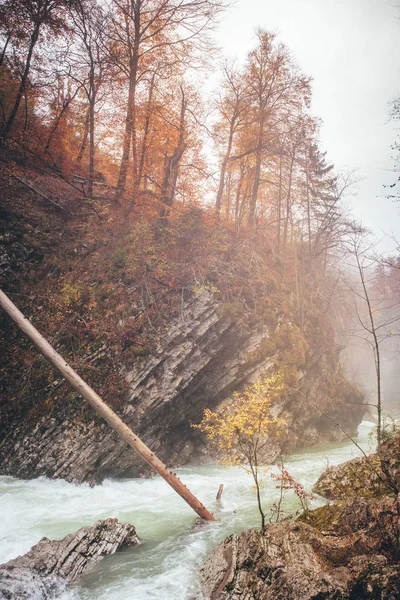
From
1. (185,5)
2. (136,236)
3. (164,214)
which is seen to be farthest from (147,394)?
(185,5)

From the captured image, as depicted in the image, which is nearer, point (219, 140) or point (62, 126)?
point (62, 126)

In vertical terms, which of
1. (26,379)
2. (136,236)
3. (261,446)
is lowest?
(261,446)

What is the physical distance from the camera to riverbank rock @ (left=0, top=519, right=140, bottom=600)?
4.62 metres

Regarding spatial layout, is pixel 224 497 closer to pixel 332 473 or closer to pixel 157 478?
pixel 157 478

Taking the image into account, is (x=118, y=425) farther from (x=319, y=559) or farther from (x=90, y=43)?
(x=90, y=43)

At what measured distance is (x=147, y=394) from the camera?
10445 mm

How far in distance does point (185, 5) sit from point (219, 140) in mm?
5925

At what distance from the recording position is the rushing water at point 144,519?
5.08 m

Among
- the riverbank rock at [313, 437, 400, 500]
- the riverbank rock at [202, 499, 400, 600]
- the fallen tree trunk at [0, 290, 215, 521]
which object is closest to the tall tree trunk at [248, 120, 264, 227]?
the riverbank rock at [313, 437, 400, 500]

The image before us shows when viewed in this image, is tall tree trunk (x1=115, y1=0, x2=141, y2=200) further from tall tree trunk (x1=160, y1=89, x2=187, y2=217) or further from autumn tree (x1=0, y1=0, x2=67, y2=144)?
autumn tree (x1=0, y1=0, x2=67, y2=144)

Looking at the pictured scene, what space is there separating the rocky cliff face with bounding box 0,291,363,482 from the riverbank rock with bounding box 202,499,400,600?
516 cm

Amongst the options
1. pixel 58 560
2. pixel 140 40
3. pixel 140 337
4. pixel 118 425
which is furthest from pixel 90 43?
pixel 58 560

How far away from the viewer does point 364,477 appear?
7.20 m

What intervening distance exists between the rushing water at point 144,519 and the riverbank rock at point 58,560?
210 millimetres
